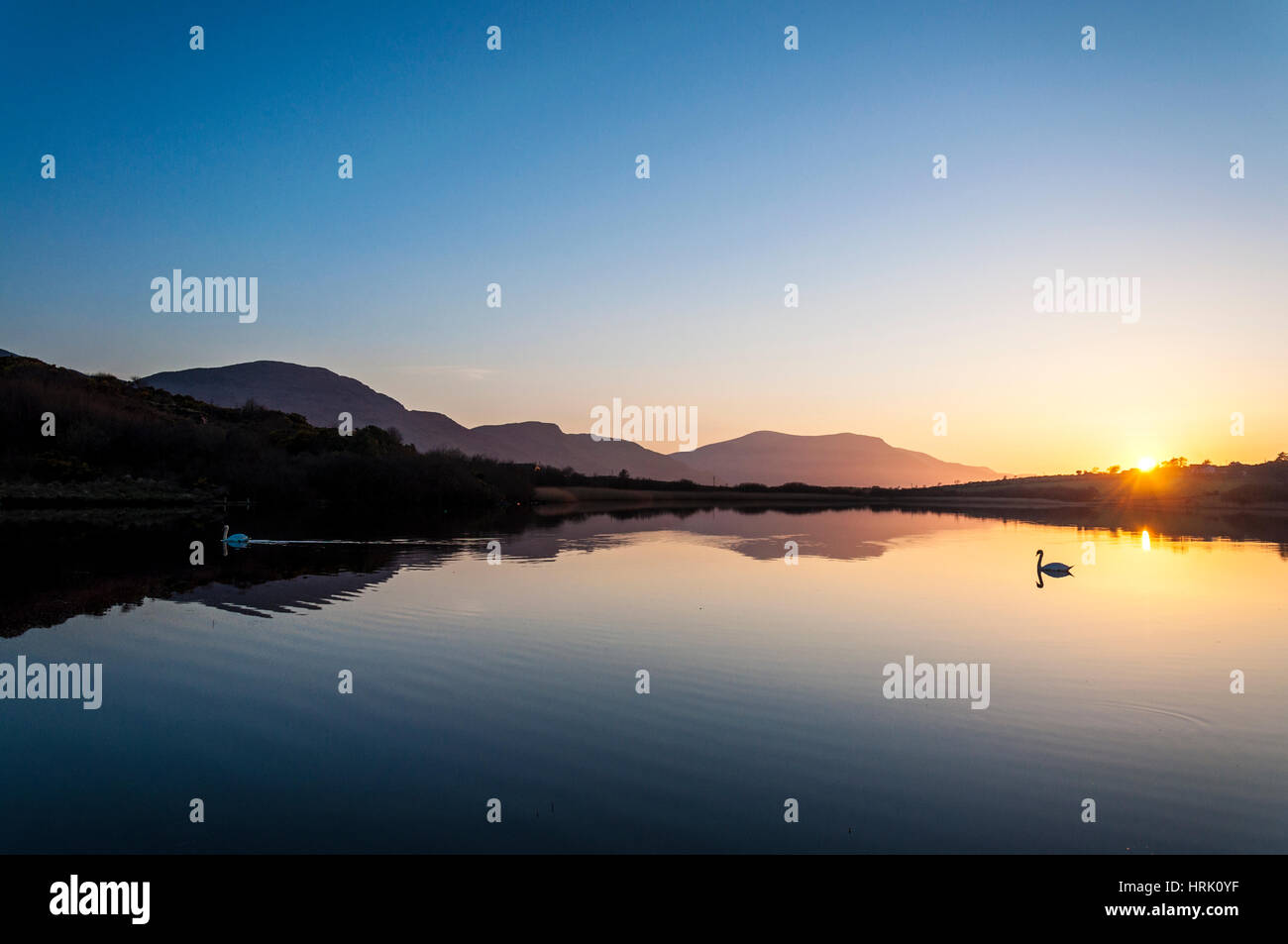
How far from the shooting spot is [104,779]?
291 inches

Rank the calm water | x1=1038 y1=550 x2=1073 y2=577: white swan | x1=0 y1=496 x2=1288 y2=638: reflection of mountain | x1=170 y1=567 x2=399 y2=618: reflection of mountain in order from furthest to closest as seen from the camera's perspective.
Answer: x1=1038 y1=550 x2=1073 y2=577: white swan < x1=0 y1=496 x2=1288 y2=638: reflection of mountain < x1=170 y1=567 x2=399 y2=618: reflection of mountain < the calm water

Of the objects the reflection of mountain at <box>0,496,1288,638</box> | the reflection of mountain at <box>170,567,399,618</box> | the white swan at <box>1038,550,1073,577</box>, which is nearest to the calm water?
the reflection of mountain at <box>170,567,399,618</box>

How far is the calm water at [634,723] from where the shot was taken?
6504 millimetres

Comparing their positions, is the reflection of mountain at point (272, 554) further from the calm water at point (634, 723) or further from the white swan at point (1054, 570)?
the white swan at point (1054, 570)

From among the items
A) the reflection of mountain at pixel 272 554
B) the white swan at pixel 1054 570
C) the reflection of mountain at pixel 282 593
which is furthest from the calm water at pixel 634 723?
the white swan at pixel 1054 570

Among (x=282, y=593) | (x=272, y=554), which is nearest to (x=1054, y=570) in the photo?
(x=282, y=593)

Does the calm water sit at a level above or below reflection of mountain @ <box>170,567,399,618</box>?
below

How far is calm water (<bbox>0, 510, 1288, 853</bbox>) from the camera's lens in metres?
6.50

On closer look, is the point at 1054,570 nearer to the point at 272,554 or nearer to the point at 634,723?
the point at 634,723

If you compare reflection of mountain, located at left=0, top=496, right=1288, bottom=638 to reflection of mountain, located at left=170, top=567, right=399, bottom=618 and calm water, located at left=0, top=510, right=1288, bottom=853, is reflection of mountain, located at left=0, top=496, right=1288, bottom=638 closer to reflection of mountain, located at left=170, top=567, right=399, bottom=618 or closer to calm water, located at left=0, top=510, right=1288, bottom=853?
reflection of mountain, located at left=170, top=567, right=399, bottom=618

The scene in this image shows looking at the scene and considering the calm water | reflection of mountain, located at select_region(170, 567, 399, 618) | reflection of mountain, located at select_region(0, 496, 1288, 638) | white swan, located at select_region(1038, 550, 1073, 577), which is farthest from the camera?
white swan, located at select_region(1038, 550, 1073, 577)

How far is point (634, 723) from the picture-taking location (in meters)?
9.05

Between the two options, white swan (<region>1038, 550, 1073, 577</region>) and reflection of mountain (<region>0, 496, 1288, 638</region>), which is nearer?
reflection of mountain (<region>0, 496, 1288, 638</region>)
